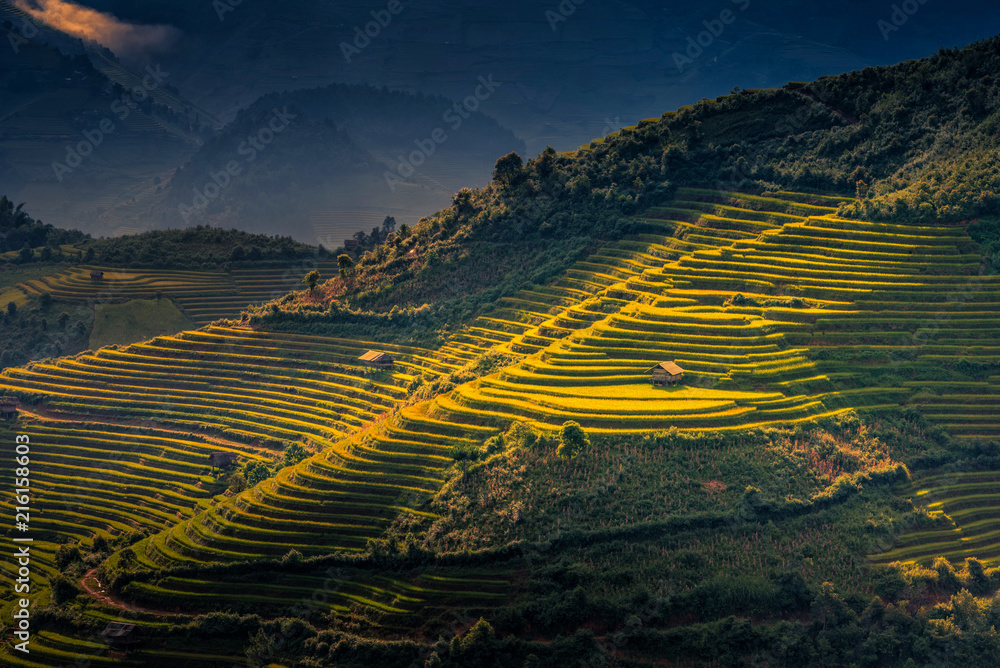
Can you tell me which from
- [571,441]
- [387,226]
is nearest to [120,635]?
Result: [571,441]

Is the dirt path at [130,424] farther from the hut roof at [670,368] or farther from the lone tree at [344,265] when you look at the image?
the hut roof at [670,368]

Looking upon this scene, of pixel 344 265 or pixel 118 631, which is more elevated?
pixel 344 265

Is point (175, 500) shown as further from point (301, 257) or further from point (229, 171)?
point (229, 171)

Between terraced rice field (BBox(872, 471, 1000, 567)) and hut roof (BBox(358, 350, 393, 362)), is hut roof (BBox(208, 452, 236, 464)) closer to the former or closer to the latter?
hut roof (BBox(358, 350, 393, 362))

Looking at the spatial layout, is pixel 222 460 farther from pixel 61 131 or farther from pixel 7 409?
pixel 61 131

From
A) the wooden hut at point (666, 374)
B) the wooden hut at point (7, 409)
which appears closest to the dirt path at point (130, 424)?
the wooden hut at point (7, 409)
